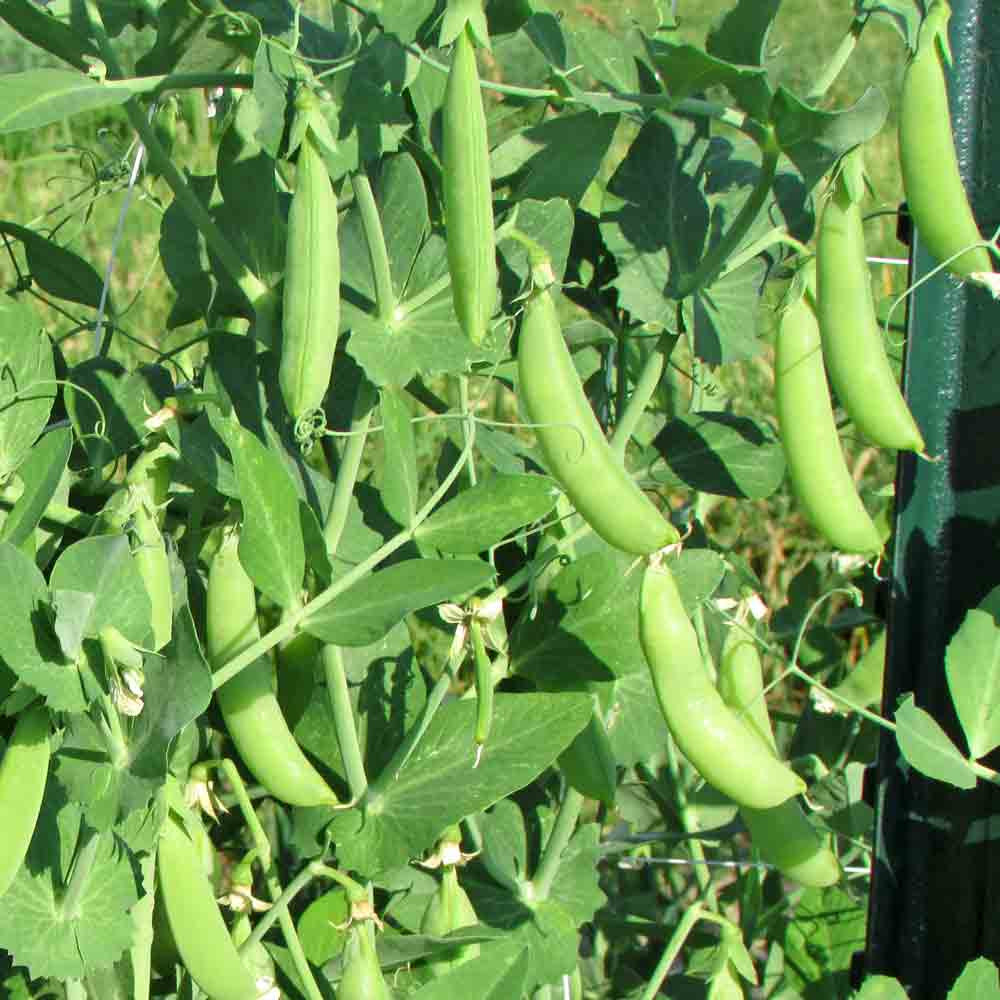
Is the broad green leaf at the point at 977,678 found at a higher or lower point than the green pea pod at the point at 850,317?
lower

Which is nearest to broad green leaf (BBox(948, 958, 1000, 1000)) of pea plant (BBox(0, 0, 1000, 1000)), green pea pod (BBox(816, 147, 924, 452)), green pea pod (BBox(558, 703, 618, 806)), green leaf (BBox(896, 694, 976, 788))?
pea plant (BBox(0, 0, 1000, 1000))

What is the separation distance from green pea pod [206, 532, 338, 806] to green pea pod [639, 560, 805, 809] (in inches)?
8.6

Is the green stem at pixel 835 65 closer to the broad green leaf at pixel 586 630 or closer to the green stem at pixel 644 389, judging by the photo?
the green stem at pixel 644 389

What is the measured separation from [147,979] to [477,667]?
30 cm

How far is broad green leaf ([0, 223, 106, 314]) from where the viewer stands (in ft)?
3.46

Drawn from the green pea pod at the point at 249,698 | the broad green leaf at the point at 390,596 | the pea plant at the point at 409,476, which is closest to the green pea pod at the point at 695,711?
the pea plant at the point at 409,476

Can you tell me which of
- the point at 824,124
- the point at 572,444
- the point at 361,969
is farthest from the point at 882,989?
the point at 824,124

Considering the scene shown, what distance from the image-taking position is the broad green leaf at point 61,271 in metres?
1.06

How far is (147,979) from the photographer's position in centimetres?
93

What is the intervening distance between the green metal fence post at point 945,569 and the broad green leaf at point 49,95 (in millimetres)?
562

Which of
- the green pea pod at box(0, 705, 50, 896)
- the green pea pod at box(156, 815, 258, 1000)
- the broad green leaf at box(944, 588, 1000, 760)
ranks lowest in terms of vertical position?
the green pea pod at box(156, 815, 258, 1000)

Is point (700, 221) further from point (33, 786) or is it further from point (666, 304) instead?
point (33, 786)

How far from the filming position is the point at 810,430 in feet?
2.89

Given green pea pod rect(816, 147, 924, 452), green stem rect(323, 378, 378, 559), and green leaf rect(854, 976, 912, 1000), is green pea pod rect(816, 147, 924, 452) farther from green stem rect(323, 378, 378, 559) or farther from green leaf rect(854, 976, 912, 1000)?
green leaf rect(854, 976, 912, 1000)
